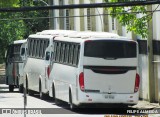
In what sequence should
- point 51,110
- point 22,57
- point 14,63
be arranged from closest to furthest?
point 51,110 < point 22,57 < point 14,63

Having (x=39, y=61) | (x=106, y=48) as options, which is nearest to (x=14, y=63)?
(x=39, y=61)

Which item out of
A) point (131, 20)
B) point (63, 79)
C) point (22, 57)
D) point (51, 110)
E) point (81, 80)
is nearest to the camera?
point (81, 80)

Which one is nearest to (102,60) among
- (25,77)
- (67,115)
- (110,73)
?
(110,73)

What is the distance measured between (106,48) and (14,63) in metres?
21.9

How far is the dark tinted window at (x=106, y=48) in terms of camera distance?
33719 mm

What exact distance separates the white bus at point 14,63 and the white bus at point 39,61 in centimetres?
574

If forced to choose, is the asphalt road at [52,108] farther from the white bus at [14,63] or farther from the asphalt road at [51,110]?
the white bus at [14,63]

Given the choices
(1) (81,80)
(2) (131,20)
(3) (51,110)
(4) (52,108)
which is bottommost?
(4) (52,108)

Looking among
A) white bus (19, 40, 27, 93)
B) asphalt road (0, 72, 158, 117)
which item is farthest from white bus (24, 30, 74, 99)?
asphalt road (0, 72, 158, 117)

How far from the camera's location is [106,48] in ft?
111

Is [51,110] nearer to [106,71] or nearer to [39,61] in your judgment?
[106,71]

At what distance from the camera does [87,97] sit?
33562 millimetres

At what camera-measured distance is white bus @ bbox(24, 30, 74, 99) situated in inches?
1635

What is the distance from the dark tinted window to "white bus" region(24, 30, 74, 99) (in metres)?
6.84
